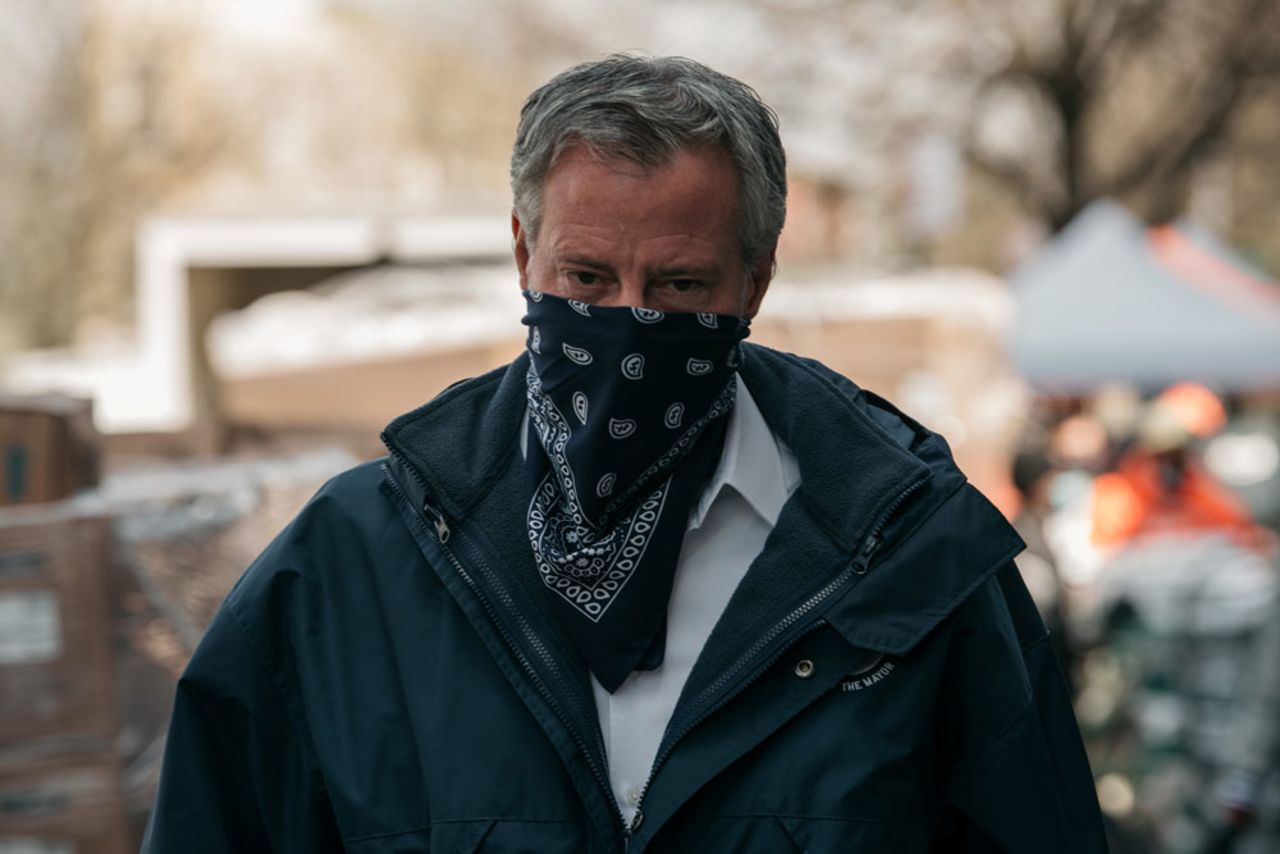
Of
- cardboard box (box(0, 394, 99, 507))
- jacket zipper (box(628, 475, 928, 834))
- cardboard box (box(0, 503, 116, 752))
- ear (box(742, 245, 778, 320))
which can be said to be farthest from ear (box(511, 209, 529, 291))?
cardboard box (box(0, 394, 99, 507))

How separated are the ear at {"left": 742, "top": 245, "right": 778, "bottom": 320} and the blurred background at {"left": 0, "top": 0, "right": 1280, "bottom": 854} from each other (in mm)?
Answer: 1971

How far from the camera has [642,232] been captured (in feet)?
5.92

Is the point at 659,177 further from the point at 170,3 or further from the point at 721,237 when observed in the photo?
the point at 170,3

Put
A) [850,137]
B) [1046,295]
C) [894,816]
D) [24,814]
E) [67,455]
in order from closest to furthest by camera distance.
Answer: [894,816] < [24,814] < [67,455] < [1046,295] < [850,137]

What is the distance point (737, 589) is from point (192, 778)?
0.65 metres

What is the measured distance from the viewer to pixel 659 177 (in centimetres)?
180

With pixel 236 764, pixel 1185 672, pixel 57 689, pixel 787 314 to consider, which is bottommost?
pixel 1185 672

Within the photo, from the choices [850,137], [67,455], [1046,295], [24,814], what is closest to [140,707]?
[24,814]

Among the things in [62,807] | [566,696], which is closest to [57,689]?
[62,807]

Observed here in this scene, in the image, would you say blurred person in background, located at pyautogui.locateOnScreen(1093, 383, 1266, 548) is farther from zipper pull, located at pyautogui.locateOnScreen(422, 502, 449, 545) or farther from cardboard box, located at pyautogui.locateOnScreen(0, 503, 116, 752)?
zipper pull, located at pyautogui.locateOnScreen(422, 502, 449, 545)

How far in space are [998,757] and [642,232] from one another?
0.72m

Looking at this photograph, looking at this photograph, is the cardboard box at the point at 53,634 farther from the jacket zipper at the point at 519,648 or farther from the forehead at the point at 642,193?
the forehead at the point at 642,193

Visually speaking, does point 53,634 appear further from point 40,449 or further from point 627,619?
point 627,619

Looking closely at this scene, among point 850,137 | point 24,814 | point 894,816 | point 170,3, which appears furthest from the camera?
point 170,3
